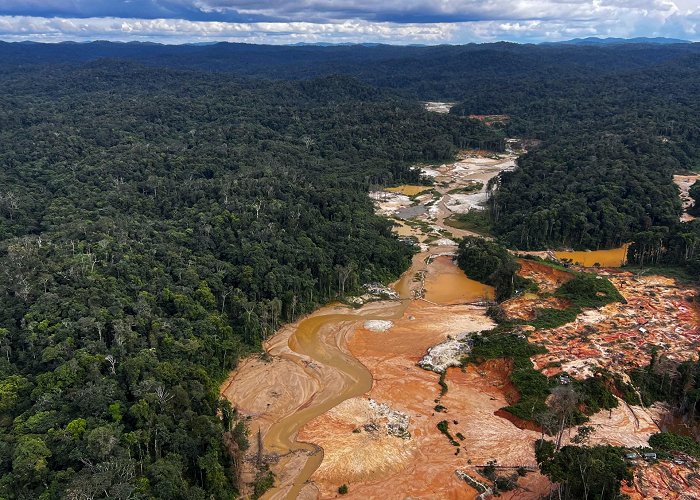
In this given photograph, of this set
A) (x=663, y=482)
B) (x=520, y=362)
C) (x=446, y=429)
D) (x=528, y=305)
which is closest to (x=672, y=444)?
(x=663, y=482)

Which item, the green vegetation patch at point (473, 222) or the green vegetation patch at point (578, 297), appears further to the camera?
the green vegetation patch at point (473, 222)

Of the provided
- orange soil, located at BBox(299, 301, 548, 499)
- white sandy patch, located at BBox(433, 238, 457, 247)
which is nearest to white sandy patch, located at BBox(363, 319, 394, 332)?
orange soil, located at BBox(299, 301, 548, 499)

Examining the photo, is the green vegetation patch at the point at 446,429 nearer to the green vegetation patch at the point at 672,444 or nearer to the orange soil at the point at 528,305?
the green vegetation patch at the point at 672,444

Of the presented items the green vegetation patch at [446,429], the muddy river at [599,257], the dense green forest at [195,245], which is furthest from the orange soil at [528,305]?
the green vegetation patch at [446,429]

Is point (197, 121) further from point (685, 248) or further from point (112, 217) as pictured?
point (685, 248)

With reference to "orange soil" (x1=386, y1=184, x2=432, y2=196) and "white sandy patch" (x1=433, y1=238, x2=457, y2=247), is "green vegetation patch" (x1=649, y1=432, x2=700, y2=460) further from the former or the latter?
"orange soil" (x1=386, y1=184, x2=432, y2=196)

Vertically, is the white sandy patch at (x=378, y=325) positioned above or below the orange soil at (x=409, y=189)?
below

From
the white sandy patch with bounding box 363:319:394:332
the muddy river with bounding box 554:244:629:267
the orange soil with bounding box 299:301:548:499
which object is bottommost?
the orange soil with bounding box 299:301:548:499

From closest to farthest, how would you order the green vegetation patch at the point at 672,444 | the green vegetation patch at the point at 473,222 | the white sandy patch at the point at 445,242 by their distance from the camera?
the green vegetation patch at the point at 672,444 → the white sandy patch at the point at 445,242 → the green vegetation patch at the point at 473,222
